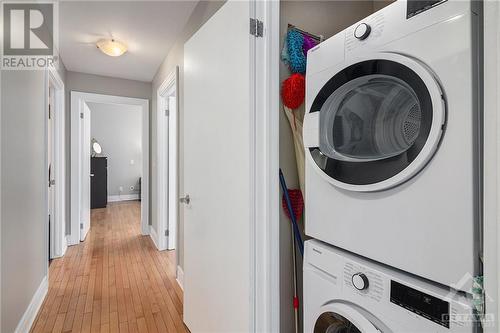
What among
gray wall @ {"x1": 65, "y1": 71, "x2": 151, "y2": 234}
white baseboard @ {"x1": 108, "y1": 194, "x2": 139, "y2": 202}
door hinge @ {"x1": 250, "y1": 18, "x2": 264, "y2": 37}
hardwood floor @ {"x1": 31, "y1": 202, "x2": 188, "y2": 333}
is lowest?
hardwood floor @ {"x1": 31, "y1": 202, "x2": 188, "y2": 333}

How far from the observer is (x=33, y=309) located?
6.23 ft

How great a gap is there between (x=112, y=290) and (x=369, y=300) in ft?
7.36

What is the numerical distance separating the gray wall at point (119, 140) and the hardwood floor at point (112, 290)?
3.33m

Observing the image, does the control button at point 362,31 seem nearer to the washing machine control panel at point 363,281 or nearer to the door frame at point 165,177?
the washing machine control panel at point 363,281

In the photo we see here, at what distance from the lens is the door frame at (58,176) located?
3.04 metres

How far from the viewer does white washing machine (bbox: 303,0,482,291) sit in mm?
652

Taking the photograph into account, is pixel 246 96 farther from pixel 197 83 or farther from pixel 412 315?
pixel 412 315

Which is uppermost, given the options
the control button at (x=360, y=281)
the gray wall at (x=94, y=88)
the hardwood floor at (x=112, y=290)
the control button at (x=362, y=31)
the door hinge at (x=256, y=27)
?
the gray wall at (x=94, y=88)

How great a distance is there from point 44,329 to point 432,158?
8.03 feet

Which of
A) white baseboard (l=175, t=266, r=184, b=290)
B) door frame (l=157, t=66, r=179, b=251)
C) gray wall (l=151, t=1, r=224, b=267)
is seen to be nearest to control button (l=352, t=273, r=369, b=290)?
gray wall (l=151, t=1, r=224, b=267)

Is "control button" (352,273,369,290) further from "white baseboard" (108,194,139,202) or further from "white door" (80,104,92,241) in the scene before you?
"white baseboard" (108,194,139,202)

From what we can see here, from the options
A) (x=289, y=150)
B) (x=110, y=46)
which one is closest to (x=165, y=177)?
(x=110, y=46)

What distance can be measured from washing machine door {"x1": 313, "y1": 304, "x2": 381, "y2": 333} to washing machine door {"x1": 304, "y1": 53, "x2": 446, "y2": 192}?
1.34ft

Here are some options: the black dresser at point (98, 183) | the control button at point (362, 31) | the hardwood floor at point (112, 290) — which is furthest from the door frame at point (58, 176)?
the control button at point (362, 31)
